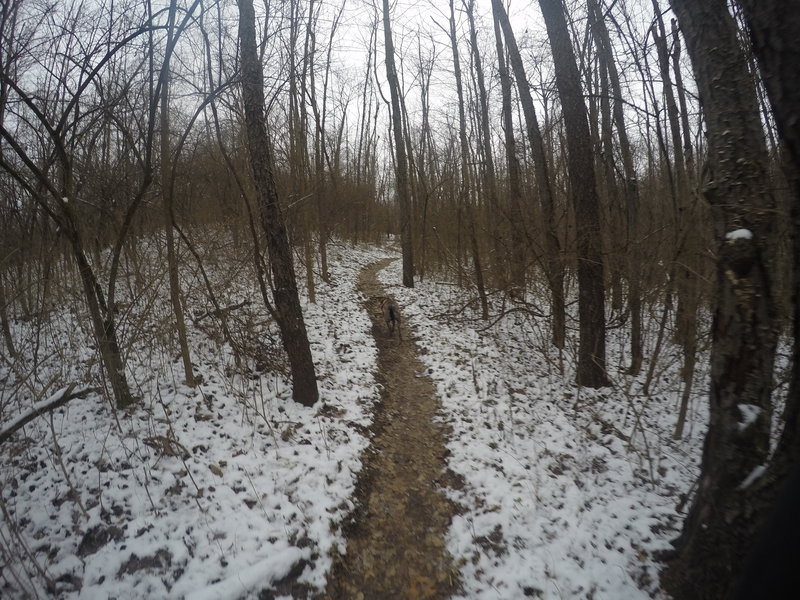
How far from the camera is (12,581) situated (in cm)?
259

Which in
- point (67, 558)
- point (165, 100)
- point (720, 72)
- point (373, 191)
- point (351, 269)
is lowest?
point (67, 558)

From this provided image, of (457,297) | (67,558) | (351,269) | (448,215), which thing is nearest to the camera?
(67,558)

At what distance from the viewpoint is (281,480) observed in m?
3.91

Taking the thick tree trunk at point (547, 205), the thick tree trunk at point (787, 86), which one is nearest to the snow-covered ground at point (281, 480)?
the thick tree trunk at point (547, 205)

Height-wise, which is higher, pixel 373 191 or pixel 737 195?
pixel 373 191

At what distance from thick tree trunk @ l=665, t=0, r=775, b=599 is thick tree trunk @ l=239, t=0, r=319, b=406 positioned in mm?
4494

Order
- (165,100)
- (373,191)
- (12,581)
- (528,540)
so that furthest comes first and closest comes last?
(373,191), (165,100), (528,540), (12,581)

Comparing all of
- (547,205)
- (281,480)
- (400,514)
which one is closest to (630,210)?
(547,205)

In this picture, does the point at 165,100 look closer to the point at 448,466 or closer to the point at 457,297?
the point at 448,466

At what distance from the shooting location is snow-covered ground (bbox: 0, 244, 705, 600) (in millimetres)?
2846

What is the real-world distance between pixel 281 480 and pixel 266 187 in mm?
3598

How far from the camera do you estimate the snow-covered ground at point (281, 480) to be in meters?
2.85

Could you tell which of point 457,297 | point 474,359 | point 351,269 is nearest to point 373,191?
point 351,269

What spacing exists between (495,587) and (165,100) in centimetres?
682
